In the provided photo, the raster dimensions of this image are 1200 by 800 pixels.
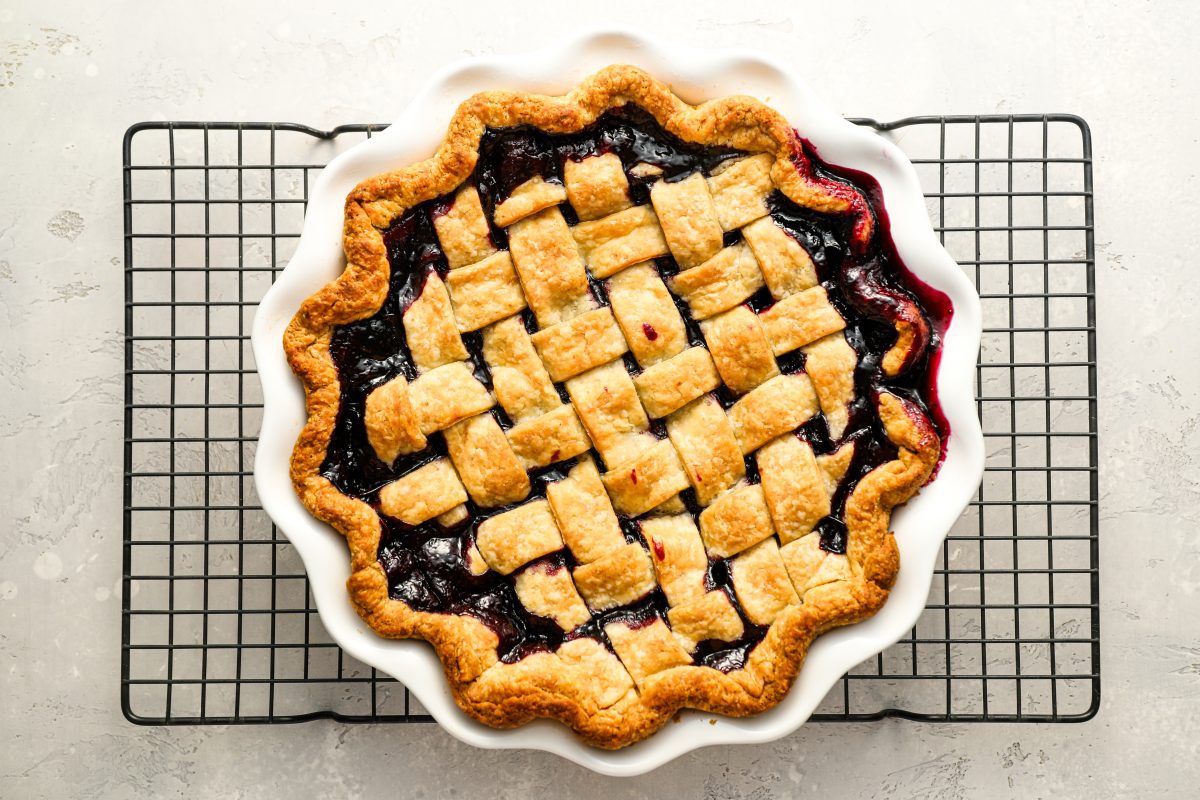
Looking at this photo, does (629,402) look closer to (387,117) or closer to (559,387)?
(559,387)

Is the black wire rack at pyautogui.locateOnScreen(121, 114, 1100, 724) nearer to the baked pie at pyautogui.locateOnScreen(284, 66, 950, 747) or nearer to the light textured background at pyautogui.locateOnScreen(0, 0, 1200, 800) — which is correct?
the light textured background at pyautogui.locateOnScreen(0, 0, 1200, 800)

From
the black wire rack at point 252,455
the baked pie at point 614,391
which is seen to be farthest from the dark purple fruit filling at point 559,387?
the black wire rack at point 252,455

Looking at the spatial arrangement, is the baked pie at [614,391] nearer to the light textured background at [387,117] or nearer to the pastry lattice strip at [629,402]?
the pastry lattice strip at [629,402]

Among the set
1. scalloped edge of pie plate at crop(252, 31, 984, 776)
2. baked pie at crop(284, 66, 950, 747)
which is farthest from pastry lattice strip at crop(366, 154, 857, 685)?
scalloped edge of pie plate at crop(252, 31, 984, 776)

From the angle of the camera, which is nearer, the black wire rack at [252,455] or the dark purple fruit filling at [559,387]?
the dark purple fruit filling at [559,387]

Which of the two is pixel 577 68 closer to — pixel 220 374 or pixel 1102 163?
pixel 220 374

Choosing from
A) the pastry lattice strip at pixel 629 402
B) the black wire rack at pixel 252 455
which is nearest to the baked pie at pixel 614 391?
the pastry lattice strip at pixel 629 402
